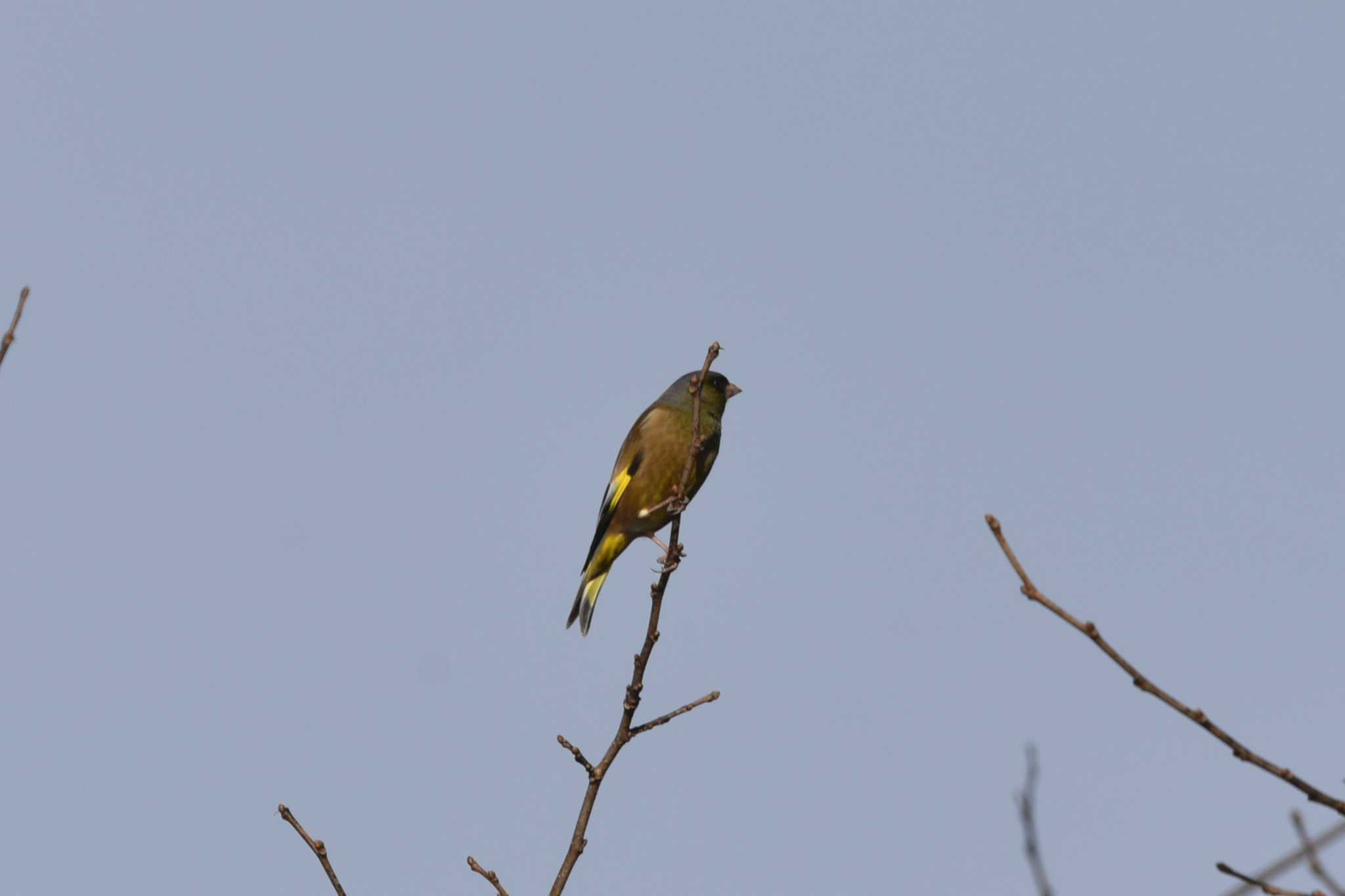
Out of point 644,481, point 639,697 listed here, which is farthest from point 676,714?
point 644,481

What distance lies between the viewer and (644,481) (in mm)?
9578

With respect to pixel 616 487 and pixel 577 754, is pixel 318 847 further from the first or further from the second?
pixel 616 487

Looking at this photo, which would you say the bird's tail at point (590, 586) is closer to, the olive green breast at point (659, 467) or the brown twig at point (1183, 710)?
the olive green breast at point (659, 467)

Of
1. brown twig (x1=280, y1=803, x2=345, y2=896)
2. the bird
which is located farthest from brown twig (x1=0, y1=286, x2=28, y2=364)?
the bird

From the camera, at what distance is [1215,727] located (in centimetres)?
253

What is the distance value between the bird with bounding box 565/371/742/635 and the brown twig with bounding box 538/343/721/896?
3.43 meters

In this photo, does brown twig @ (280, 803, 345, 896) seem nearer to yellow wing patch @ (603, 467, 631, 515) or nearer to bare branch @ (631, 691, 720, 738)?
bare branch @ (631, 691, 720, 738)

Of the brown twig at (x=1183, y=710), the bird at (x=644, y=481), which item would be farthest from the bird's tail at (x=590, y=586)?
the brown twig at (x=1183, y=710)

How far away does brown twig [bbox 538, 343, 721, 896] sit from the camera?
404cm

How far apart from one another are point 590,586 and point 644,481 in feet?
2.73

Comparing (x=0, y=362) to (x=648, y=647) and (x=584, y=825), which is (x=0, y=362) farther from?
(x=648, y=647)

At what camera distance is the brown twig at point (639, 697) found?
4043mm

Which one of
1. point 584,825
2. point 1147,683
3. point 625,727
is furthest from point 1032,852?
point 625,727

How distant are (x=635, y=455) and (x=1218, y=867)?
7.39 metres
